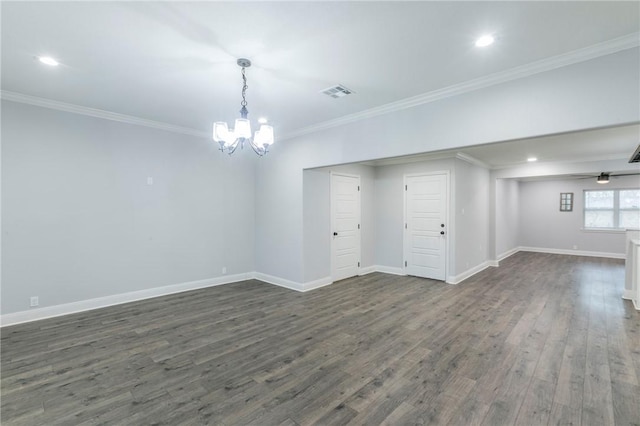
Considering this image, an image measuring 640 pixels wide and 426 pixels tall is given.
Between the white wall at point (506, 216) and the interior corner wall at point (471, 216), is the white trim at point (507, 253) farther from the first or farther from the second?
the interior corner wall at point (471, 216)

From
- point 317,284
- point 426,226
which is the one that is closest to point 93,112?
point 317,284

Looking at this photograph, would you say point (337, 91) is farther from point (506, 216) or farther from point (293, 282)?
point (506, 216)

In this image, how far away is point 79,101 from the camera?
13.0 feet

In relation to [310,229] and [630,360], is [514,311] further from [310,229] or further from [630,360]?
[310,229]

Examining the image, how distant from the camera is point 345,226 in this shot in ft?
20.8

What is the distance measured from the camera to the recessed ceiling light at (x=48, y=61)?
112 inches

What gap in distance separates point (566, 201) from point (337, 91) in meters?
10.3

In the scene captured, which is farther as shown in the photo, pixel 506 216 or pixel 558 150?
pixel 506 216

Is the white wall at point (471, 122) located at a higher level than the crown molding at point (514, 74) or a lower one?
lower

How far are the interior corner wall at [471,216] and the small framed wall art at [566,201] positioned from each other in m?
4.17

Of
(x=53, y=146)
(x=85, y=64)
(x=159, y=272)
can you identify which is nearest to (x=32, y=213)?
(x=53, y=146)

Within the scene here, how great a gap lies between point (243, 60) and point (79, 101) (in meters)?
2.81

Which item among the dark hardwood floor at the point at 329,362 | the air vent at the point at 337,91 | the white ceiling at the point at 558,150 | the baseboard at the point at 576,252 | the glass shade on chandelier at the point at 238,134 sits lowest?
the dark hardwood floor at the point at 329,362

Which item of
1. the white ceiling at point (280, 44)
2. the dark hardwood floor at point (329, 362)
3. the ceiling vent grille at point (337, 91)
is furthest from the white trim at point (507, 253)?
the ceiling vent grille at point (337, 91)
